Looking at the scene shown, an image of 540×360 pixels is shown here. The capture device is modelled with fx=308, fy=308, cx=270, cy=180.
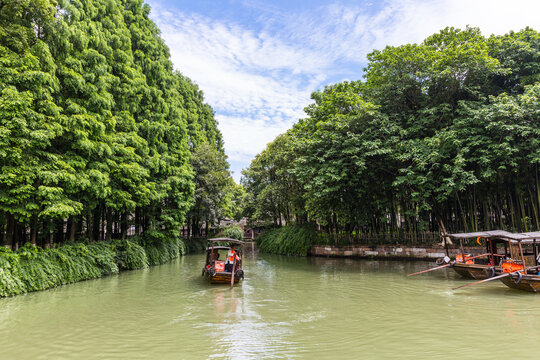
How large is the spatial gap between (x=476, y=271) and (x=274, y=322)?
31.5ft

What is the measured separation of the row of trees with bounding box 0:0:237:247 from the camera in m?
9.97

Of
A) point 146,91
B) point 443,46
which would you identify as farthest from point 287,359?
point 443,46

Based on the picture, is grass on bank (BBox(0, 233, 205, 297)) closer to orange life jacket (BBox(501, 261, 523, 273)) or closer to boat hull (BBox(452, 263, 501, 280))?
boat hull (BBox(452, 263, 501, 280))

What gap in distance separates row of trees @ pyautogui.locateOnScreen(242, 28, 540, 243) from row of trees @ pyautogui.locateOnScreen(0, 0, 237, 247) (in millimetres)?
9040

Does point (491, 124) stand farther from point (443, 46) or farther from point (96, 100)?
point (96, 100)

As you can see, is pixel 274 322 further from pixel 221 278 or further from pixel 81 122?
pixel 81 122

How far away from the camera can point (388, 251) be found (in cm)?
2114

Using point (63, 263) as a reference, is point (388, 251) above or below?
below

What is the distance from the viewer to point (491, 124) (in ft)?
45.1

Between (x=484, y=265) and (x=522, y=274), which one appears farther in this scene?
(x=484, y=265)

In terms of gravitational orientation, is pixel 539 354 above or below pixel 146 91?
below

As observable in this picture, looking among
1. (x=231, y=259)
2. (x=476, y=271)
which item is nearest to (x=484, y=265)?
(x=476, y=271)

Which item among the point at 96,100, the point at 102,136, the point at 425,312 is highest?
the point at 96,100

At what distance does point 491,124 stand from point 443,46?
6.03 meters
